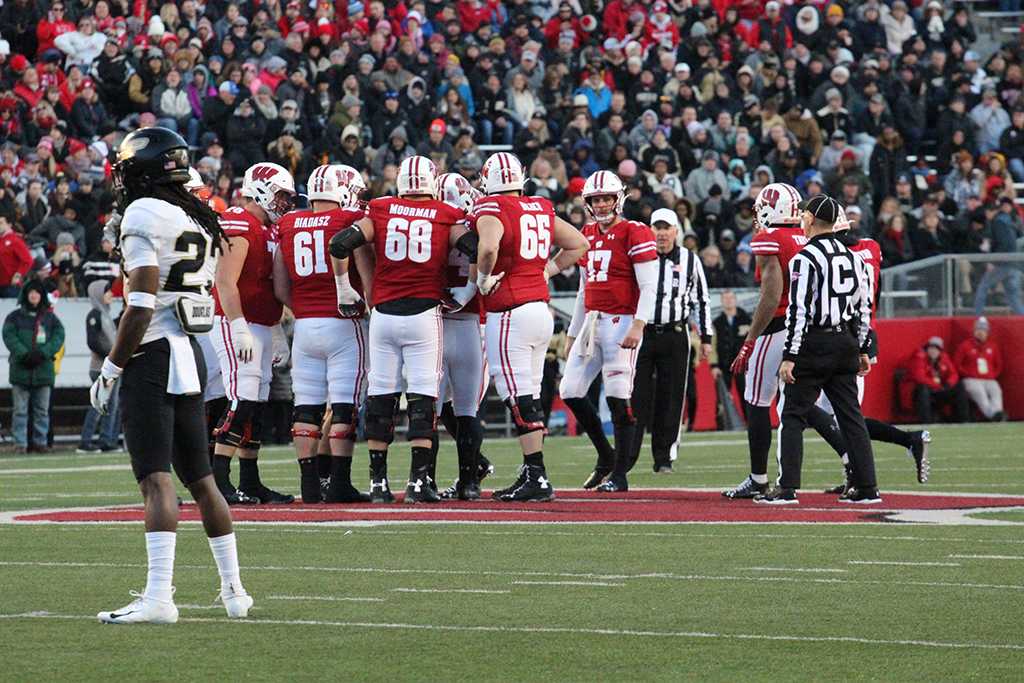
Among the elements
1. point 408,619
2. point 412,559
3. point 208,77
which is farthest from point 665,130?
point 408,619

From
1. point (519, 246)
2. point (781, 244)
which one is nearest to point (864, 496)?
point (781, 244)

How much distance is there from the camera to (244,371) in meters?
11.3

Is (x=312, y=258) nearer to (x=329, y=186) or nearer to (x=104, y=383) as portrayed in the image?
(x=329, y=186)

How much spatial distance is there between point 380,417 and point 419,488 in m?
0.49

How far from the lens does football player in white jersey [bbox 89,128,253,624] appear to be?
680cm

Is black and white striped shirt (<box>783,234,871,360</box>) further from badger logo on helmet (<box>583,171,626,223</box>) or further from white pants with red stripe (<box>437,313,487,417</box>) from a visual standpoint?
badger logo on helmet (<box>583,171,626,223</box>)

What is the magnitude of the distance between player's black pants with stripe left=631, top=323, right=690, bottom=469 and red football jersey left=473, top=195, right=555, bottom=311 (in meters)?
3.18

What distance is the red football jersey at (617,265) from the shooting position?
13.1 metres

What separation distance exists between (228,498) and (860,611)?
558cm

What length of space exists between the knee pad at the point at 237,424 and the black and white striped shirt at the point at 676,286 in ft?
13.4

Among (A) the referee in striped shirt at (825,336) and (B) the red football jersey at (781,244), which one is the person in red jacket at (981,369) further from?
(A) the referee in striped shirt at (825,336)

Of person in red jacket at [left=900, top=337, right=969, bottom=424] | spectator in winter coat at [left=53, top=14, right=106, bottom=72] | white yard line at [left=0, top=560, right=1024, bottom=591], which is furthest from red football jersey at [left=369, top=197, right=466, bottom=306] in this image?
spectator in winter coat at [left=53, top=14, right=106, bottom=72]

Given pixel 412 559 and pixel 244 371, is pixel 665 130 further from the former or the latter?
pixel 412 559

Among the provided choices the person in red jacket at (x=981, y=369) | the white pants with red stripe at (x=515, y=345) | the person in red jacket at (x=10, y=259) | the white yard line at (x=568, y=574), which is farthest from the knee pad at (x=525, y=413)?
the person in red jacket at (x=981, y=369)
